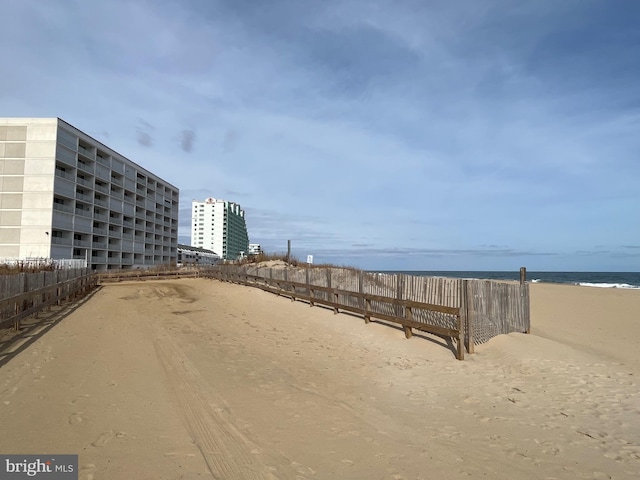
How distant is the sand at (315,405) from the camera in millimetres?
4242

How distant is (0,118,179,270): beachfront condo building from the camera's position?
47906 mm

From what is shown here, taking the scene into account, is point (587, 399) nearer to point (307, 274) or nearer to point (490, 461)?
point (490, 461)

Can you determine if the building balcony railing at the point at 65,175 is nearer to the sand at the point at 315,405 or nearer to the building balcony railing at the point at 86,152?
the building balcony railing at the point at 86,152

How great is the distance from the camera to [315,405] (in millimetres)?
6102

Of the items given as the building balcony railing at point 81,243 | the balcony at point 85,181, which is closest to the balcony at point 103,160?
the balcony at point 85,181

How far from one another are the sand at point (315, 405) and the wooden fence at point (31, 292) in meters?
0.63

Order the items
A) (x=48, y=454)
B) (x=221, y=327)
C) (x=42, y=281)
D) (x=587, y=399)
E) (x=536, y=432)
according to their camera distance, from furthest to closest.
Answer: (x=42, y=281), (x=221, y=327), (x=587, y=399), (x=536, y=432), (x=48, y=454)

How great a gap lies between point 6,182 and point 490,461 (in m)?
58.8

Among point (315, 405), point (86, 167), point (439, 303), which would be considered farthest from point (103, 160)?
point (315, 405)

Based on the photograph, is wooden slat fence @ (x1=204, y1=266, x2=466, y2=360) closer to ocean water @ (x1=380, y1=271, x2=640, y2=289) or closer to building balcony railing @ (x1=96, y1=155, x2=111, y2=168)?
ocean water @ (x1=380, y1=271, x2=640, y2=289)

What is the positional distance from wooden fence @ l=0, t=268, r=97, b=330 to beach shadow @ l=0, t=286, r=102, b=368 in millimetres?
281

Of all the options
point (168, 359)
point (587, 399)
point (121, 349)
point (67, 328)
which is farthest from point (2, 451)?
point (67, 328)

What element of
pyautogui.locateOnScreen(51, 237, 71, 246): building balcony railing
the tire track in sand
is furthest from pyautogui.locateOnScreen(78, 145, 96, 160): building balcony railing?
the tire track in sand

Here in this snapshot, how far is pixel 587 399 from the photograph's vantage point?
22.0ft
